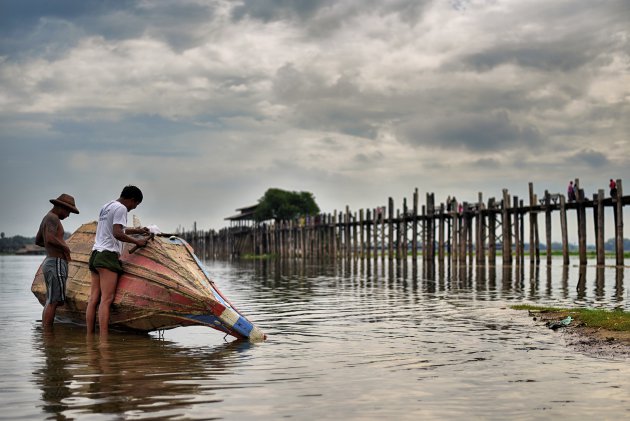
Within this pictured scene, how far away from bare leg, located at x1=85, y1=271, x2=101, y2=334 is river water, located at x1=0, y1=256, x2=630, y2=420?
0.63 ft

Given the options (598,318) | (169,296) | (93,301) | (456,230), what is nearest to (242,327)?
(169,296)

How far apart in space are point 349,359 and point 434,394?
6.02 feet

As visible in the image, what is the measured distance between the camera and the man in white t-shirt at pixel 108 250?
29.7 ft

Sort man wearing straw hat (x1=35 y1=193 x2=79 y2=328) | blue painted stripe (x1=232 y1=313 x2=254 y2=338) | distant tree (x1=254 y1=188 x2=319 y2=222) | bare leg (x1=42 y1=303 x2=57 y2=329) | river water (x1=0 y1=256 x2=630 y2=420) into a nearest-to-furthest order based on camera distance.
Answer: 1. river water (x1=0 y1=256 x2=630 y2=420)
2. blue painted stripe (x1=232 y1=313 x2=254 y2=338)
3. man wearing straw hat (x1=35 y1=193 x2=79 y2=328)
4. bare leg (x1=42 y1=303 x2=57 y2=329)
5. distant tree (x1=254 y1=188 x2=319 y2=222)

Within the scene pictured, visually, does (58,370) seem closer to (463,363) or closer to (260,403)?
(260,403)

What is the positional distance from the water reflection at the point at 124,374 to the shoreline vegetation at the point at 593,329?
3895 millimetres

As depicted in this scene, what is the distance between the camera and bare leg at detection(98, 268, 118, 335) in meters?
9.20

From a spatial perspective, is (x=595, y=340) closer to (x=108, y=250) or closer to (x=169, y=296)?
(x=169, y=296)

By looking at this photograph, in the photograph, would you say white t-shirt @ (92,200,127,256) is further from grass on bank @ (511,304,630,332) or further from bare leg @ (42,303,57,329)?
grass on bank @ (511,304,630,332)

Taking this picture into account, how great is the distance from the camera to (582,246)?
1185 inches

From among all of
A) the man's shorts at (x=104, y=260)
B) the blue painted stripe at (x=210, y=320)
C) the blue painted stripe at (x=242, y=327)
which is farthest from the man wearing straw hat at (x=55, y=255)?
the blue painted stripe at (x=242, y=327)

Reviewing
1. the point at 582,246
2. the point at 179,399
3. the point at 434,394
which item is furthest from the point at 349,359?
the point at 582,246

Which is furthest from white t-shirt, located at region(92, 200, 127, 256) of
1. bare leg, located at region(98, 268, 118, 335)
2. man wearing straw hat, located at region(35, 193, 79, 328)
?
man wearing straw hat, located at region(35, 193, 79, 328)

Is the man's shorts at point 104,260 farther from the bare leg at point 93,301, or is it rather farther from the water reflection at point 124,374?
the water reflection at point 124,374
